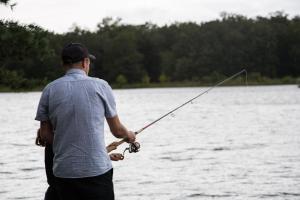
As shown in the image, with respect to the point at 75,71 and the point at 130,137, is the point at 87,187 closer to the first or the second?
the point at 130,137

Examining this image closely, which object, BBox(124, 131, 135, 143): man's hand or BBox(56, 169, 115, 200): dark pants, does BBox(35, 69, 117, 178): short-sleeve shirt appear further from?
BBox(124, 131, 135, 143): man's hand

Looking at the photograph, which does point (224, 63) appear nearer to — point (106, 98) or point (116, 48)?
point (116, 48)

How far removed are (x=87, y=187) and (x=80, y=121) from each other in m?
0.44

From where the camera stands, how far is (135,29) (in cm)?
11956

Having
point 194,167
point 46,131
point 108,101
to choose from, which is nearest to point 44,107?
point 46,131

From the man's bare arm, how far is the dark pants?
31 centimetres

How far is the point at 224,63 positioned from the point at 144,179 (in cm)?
8715

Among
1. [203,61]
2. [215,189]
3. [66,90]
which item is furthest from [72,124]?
[203,61]

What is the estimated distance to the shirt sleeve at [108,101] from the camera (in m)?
4.52

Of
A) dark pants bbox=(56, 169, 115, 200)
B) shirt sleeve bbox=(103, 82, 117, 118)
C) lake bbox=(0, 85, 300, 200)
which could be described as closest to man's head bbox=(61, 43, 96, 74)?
shirt sleeve bbox=(103, 82, 117, 118)

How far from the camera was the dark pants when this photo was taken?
452 cm

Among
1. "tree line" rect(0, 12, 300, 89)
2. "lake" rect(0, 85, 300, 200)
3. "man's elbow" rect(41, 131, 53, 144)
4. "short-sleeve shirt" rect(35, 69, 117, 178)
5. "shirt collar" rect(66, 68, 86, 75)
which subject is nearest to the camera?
"short-sleeve shirt" rect(35, 69, 117, 178)

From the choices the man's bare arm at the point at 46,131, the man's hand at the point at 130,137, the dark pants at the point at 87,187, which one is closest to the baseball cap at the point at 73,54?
the man's bare arm at the point at 46,131

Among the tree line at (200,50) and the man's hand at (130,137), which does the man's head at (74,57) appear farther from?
the tree line at (200,50)
